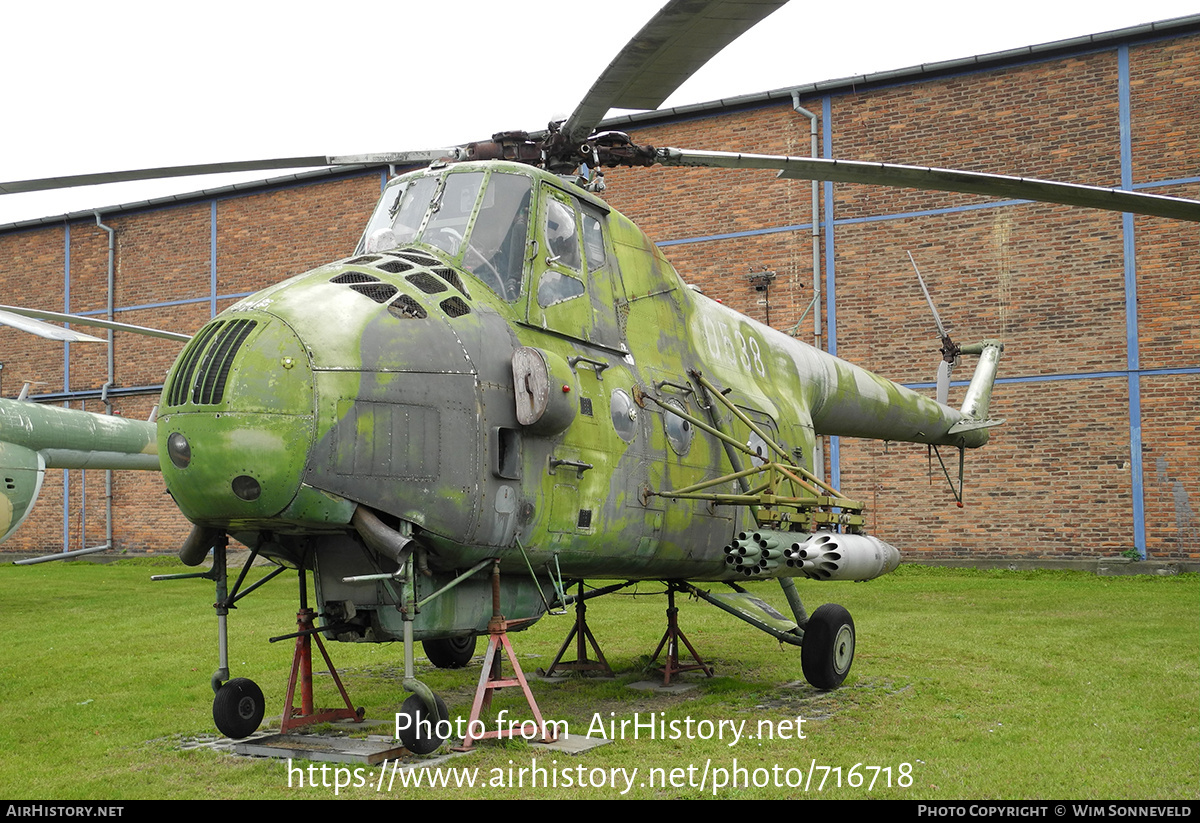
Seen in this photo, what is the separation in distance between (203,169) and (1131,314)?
17.6 meters

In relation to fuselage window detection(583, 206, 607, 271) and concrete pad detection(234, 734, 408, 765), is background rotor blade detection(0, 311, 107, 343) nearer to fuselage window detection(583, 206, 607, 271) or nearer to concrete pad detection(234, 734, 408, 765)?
fuselage window detection(583, 206, 607, 271)

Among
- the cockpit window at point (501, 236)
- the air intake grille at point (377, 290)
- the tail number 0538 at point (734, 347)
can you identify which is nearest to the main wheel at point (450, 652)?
the tail number 0538 at point (734, 347)

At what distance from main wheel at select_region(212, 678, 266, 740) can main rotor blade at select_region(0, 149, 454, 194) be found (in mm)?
4081

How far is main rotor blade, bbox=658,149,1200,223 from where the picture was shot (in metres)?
8.56

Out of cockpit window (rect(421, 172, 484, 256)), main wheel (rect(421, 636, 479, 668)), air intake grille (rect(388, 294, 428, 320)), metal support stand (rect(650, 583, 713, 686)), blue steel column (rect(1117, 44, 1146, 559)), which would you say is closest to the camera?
air intake grille (rect(388, 294, 428, 320))

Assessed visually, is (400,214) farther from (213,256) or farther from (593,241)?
(213,256)

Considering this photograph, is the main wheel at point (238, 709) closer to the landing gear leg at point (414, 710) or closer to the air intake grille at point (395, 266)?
the landing gear leg at point (414, 710)

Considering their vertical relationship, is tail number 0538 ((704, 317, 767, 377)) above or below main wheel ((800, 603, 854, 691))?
above

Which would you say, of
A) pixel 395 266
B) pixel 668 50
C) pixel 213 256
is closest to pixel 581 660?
pixel 395 266

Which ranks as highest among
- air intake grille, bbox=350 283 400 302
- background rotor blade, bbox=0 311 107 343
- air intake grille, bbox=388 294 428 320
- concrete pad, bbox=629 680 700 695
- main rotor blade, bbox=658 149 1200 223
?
main rotor blade, bbox=658 149 1200 223

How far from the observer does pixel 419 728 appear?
6352 millimetres

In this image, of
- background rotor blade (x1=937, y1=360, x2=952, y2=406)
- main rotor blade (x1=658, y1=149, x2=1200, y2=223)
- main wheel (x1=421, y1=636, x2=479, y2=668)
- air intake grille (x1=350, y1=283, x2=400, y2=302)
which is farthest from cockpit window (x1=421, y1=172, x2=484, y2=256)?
background rotor blade (x1=937, y1=360, x2=952, y2=406)

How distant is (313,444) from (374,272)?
144cm

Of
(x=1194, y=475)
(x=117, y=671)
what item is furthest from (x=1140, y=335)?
(x=117, y=671)
